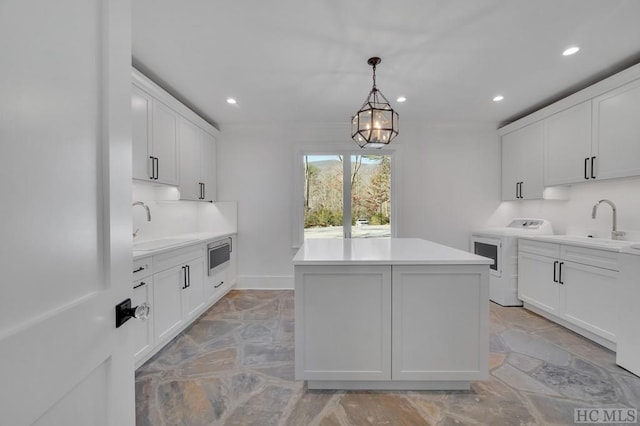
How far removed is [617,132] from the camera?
2.47 metres

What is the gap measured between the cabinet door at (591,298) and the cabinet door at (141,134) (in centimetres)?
426

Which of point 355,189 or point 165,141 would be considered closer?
point 165,141

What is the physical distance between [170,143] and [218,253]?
1436 mm

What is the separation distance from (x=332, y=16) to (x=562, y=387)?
3.10 metres

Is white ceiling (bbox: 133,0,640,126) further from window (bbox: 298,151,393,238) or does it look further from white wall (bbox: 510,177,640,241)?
white wall (bbox: 510,177,640,241)

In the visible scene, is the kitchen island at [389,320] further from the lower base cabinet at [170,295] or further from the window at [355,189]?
the window at [355,189]

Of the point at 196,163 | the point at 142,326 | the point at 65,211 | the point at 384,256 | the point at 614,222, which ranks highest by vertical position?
the point at 196,163

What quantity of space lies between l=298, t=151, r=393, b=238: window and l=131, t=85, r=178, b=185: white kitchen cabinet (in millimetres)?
1882

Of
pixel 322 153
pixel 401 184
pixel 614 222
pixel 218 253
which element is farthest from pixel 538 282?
Answer: pixel 218 253

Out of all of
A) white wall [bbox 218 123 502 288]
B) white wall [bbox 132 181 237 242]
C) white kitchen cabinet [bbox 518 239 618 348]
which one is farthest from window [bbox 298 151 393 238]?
white kitchen cabinet [bbox 518 239 618 348]

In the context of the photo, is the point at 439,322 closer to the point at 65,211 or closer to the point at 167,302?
the point at 65,211

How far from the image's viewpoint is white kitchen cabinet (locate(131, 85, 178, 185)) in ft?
7.61

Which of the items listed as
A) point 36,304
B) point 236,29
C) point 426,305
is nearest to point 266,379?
point 426,305

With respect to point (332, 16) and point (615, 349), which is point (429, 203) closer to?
point (615, 349)
